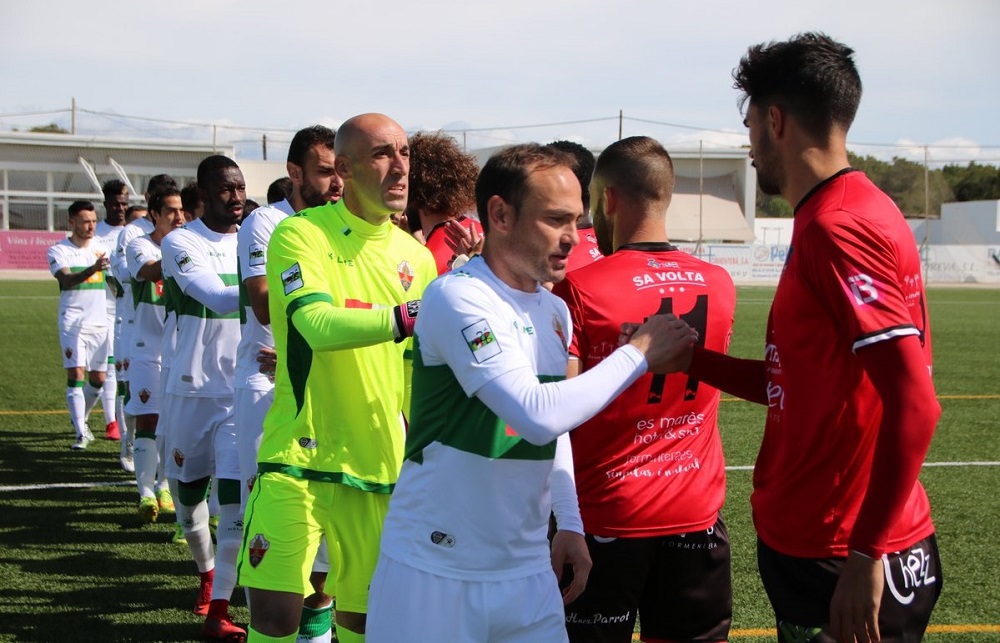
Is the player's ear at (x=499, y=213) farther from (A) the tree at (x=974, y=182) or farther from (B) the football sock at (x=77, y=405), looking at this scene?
(A) the tree at (x=974, y=182)

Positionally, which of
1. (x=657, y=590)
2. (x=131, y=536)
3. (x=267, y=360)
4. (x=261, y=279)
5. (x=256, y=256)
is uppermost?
(x=256, y=256)

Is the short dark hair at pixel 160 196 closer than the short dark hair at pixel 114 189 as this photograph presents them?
Yes

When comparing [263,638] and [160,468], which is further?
[160,468]

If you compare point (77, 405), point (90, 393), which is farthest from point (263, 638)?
point (90, 393)

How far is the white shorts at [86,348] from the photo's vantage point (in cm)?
1109

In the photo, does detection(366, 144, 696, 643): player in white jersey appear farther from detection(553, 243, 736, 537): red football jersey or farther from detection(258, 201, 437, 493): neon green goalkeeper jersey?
detection(258, 201, 437, 493): neon green goalkeeper jersey

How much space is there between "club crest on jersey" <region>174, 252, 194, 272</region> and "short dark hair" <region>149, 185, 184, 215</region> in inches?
79.5

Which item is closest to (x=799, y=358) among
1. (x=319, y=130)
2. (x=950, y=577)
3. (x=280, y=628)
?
(x=280, y=628)

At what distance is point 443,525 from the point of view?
2648mm

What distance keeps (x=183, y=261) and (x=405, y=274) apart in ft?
7.90

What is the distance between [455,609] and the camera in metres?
2.59

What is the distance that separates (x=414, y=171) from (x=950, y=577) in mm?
4170

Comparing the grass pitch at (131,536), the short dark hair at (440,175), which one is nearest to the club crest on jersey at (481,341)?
the short dark hair at (440,175)

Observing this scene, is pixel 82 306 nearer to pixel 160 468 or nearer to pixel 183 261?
pixel 160 468
